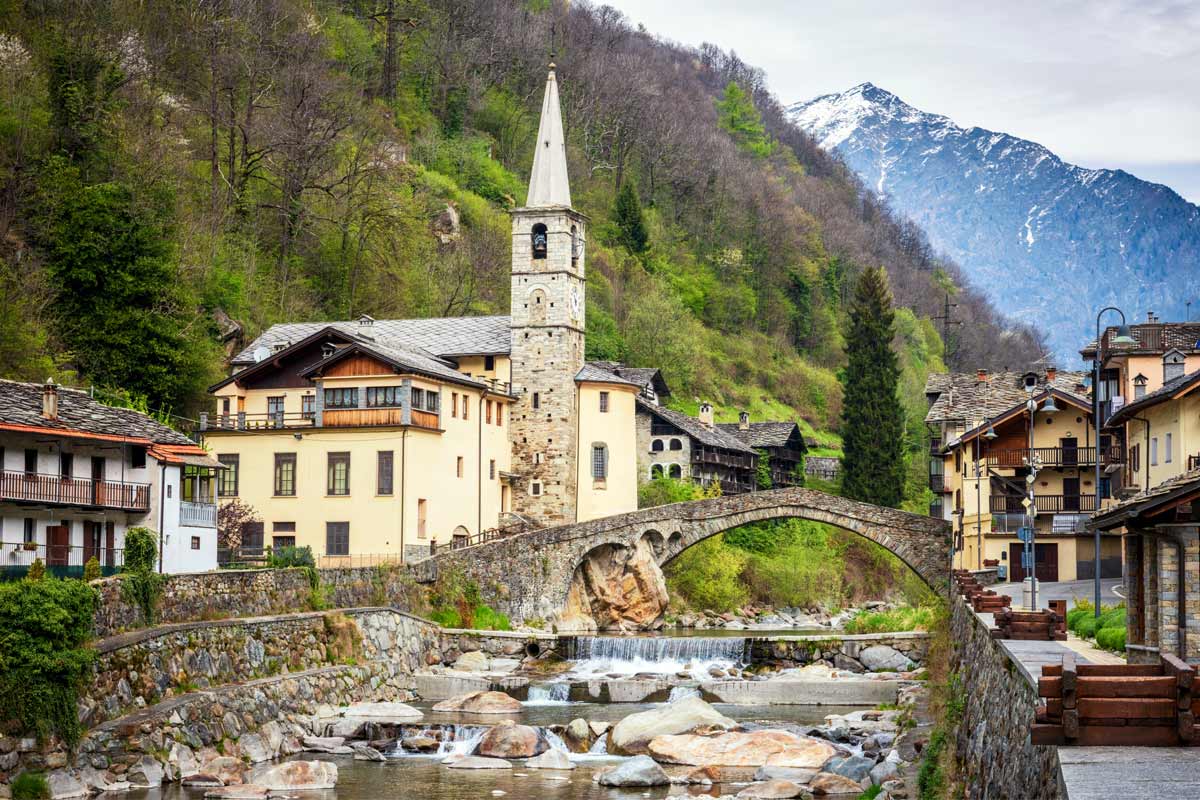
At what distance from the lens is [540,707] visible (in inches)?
1768

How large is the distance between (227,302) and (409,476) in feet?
55.4

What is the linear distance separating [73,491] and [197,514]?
7.34 m

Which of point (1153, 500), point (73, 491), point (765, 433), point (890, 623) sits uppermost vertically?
point (765, 433)

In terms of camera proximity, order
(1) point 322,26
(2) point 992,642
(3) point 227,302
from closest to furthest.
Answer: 1. (2) point 992,642
2. (3) point 227,302
3. (1) point 322,26

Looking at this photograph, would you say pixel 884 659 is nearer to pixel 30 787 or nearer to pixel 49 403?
pixel 49 403

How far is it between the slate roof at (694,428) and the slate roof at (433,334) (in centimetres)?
1906

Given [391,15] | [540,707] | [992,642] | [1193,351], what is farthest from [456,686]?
[391,15]

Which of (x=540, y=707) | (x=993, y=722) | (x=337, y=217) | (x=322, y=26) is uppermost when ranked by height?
(x=322, y=26)

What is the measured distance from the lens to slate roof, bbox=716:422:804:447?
3964 inches

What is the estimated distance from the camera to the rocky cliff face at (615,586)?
68.5 meters

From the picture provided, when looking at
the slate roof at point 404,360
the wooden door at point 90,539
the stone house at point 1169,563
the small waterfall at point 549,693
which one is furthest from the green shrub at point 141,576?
the stone house at point 1169,563

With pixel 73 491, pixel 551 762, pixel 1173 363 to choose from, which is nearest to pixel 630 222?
pixel 1173 363

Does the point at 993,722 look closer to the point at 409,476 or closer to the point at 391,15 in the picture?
the point at 409,476

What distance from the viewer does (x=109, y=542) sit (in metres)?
43.2
